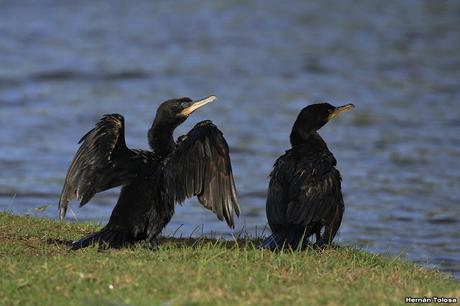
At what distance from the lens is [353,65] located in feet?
75.7

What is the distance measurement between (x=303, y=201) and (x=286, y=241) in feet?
1.51

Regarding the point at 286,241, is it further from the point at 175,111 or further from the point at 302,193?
the point at 175,111

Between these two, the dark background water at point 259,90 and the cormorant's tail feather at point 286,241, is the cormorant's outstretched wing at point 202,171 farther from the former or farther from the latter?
the dark background water at point 259,90

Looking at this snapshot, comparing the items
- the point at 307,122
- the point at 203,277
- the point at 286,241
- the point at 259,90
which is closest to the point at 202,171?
the point at 286,241

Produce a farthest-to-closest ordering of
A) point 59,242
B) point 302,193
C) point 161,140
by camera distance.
Result: 1. point 161,140
2. point 302,193
3. point 59,242

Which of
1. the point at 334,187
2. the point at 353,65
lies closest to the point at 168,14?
the point at 353,65

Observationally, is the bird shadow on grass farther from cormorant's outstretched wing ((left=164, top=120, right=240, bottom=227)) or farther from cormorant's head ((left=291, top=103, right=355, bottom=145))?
cormorant's head ((left=291, top=103, right=355, bottom=145))

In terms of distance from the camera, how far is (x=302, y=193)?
9.16 m

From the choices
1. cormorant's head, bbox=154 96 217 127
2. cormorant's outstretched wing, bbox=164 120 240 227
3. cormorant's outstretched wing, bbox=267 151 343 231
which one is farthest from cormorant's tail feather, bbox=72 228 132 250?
cormorant's outstretched wing, bbox=267 151 343 231

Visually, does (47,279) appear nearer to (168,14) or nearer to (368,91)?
(368,91)

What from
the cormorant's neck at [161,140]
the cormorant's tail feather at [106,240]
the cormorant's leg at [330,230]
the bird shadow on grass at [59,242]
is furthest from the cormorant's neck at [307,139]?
the bird shadow on grass at [59,242]

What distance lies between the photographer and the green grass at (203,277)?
22.9 ft

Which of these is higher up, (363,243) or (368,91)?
(368,91)

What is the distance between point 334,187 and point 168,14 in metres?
19.5
